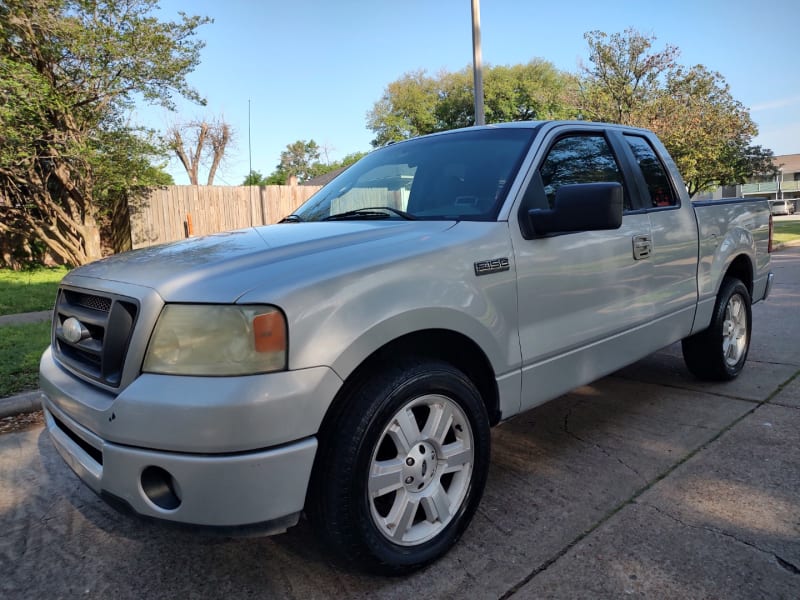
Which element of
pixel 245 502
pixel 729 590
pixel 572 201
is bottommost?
pixel 729 590

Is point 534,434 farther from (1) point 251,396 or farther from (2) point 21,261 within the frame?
(2) point 21,261

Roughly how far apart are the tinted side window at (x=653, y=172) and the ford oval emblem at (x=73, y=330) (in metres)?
3.28

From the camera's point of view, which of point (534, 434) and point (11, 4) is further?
point (11, 4)

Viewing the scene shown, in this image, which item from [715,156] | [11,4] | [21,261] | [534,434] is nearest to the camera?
[534,434]

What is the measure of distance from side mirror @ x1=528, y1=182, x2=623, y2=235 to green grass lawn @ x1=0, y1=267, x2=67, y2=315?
7648 mm

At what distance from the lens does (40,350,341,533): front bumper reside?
1.77 metres

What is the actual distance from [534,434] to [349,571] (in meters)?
1.87

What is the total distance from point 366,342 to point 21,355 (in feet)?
15.2

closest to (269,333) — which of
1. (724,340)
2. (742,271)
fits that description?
(724,340)

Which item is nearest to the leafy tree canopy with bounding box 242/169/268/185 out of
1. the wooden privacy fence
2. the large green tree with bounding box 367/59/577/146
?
the wooden privacy fence

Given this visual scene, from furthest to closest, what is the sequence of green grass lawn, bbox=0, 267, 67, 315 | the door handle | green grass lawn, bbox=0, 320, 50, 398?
green grass lawn, bbox=0, 267, 67, 315 < green grass lawn, bbox=0, 320, 50, 398 < the door handle

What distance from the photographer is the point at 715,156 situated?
23469 millimetres

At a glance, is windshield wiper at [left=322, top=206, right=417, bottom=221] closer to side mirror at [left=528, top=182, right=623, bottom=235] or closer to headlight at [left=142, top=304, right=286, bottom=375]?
side mirror at [left=528, top=182, right=623, bottom=235]

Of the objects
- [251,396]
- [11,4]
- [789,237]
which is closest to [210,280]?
[251,396]
